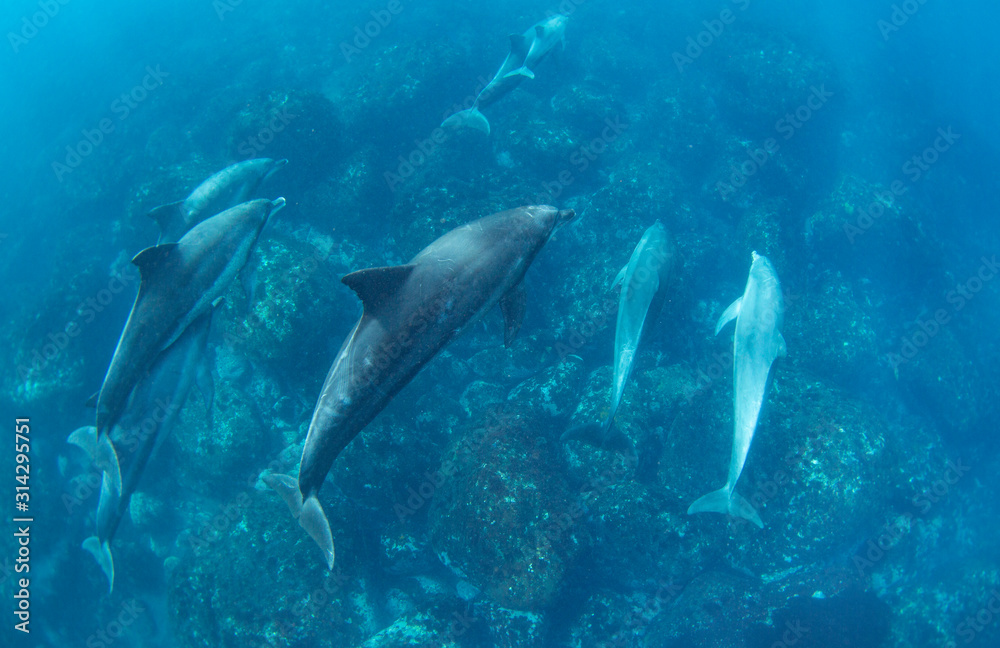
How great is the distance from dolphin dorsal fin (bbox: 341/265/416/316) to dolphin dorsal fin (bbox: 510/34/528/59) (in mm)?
11445

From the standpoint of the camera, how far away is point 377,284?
321 centimetres

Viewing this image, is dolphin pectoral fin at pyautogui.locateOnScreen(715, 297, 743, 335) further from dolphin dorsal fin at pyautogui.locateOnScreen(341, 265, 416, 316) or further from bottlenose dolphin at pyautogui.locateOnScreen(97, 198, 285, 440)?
bottlenose dolphin at pyautogui.locateOnScreen(97, 198, 285, 440)

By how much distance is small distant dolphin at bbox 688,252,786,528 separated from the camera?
603 cm

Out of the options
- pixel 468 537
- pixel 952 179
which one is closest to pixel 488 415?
pixel 468 537

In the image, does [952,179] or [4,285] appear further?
[4,285]

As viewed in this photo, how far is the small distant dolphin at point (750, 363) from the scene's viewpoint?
6.03 metres

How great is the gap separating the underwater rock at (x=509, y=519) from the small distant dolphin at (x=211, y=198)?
629cm

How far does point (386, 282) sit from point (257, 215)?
355 centimetres

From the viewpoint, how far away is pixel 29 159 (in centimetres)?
2803

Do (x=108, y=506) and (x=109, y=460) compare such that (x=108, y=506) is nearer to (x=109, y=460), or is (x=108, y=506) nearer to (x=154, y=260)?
(x=109, y=460)

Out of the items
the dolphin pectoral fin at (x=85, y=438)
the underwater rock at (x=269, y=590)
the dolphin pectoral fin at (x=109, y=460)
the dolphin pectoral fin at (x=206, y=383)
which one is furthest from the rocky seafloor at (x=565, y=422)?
the dolphin pectoral fin at (x=85, y=438)

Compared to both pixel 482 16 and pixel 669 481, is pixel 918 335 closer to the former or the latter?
pixel 669 481

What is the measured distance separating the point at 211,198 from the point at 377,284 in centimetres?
668

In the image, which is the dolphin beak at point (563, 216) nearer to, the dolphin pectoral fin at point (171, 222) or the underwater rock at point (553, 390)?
the underwater rock at point (553, 390)
